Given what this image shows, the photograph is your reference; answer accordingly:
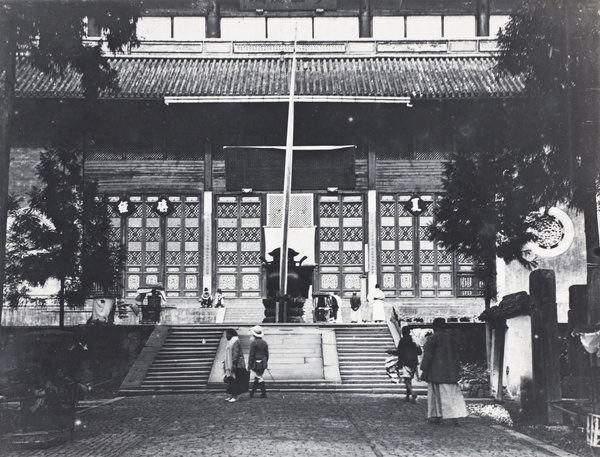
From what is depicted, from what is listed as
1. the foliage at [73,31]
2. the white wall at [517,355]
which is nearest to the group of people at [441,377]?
the white wall at [517,355]

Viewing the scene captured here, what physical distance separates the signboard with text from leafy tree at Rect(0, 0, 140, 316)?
16015 millimetres

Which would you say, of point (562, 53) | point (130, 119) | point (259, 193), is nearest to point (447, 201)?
point (562, 53)

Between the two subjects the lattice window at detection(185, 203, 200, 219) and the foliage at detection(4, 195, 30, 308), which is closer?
the foliage at detection(4, 195, 30, 308)

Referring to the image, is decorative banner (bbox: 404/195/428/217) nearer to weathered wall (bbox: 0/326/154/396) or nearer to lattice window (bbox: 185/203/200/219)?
lattice window (bbox: 185/203/200/219)

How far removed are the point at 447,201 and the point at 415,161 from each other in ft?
25.5

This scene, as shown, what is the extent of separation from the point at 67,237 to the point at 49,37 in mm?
6456

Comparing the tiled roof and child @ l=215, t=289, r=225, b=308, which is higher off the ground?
the tiled roof

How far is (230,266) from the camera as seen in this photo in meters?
26.1

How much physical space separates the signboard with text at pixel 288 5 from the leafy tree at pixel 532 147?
11873 millimetres

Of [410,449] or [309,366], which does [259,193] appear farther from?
[410,449]

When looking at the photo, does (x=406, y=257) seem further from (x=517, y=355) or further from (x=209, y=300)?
(x=517, y=355)

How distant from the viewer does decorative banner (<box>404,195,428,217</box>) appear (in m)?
26.0

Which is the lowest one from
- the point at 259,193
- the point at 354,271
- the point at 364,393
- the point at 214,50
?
the point at 364,393

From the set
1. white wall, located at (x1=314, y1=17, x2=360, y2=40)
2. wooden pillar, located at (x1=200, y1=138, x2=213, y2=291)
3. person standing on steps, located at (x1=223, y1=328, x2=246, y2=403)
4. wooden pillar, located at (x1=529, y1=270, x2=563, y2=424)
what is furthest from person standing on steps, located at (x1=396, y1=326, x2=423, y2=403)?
white wall, located at (x1=314, y1=17, x2=360, y2=40)
